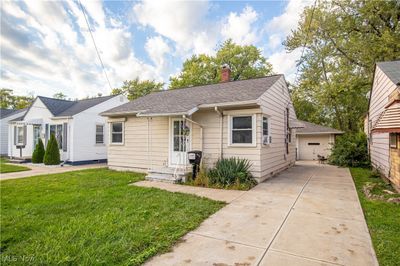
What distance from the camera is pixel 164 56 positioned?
56.2ft

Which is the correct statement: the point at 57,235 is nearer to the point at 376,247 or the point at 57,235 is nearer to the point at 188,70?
the point at 376,247

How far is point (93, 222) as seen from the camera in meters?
4.11

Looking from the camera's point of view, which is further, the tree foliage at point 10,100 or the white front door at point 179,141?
the tree foliage at point 10,100

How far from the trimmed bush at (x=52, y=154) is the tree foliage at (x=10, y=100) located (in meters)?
32.6

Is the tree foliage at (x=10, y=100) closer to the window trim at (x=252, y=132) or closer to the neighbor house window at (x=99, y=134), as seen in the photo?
the neighbor house window at (x=99, y=134)

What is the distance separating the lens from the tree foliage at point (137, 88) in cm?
3312

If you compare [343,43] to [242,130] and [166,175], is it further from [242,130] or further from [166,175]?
[166,175]

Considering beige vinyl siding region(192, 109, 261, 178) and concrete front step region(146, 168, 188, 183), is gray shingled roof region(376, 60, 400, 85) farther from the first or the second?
concrete front step region(146, 168, 188, 183)

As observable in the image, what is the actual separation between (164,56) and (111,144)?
Result: 349 inches

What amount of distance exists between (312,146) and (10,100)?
48.4m

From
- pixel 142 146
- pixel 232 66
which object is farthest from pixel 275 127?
pixel 232 66

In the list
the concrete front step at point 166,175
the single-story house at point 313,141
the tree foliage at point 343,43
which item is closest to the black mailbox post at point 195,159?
the concrete front step at point 166,175

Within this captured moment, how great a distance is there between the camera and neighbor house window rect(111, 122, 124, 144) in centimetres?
1122

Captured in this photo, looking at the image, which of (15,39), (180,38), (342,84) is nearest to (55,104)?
(15,39)
